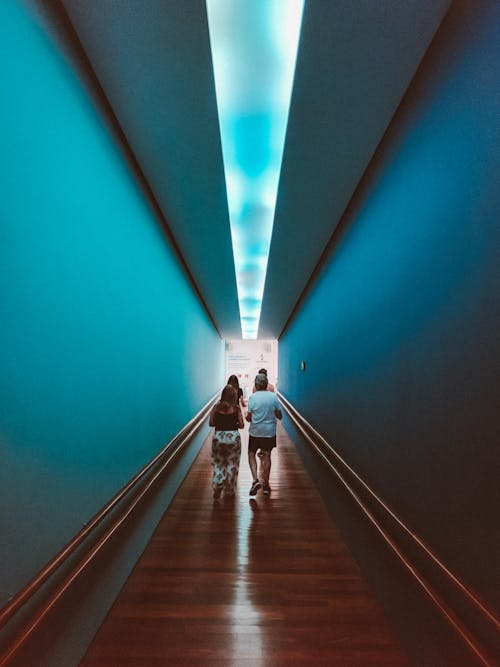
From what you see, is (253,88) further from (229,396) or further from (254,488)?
(254,488)

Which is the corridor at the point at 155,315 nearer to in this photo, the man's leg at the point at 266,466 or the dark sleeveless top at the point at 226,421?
the dark sleeveless top at the point at 226,421

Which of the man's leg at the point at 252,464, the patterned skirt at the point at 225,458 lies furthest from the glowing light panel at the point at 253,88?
the man's leg at the point at 252,464

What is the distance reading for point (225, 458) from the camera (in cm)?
506

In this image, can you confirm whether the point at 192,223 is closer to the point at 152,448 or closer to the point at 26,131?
the point at 152,448

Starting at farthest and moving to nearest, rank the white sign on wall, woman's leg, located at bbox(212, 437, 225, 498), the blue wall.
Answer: the white sign on wall, woman's leg, located at bbox(212, 437, 225, 498), the blue wall

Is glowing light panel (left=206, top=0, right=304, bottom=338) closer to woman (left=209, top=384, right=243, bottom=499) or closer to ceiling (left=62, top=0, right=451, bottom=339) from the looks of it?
ceiling (left=62, top=0, right=451, bottom=339)

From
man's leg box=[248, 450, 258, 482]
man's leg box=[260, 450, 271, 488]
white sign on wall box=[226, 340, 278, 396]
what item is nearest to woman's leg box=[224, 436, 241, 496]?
man's leg box=[248, 450, 258, 482]

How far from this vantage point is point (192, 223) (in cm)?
459

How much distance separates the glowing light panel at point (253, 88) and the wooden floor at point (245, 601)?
12.1ft

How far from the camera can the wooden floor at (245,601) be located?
7.46 ft

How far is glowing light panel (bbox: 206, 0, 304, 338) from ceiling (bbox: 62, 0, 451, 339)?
16 centimetres

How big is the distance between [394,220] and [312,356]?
4.32 metres

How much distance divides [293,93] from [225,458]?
430cm

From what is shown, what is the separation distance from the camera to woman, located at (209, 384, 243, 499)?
5.04m
